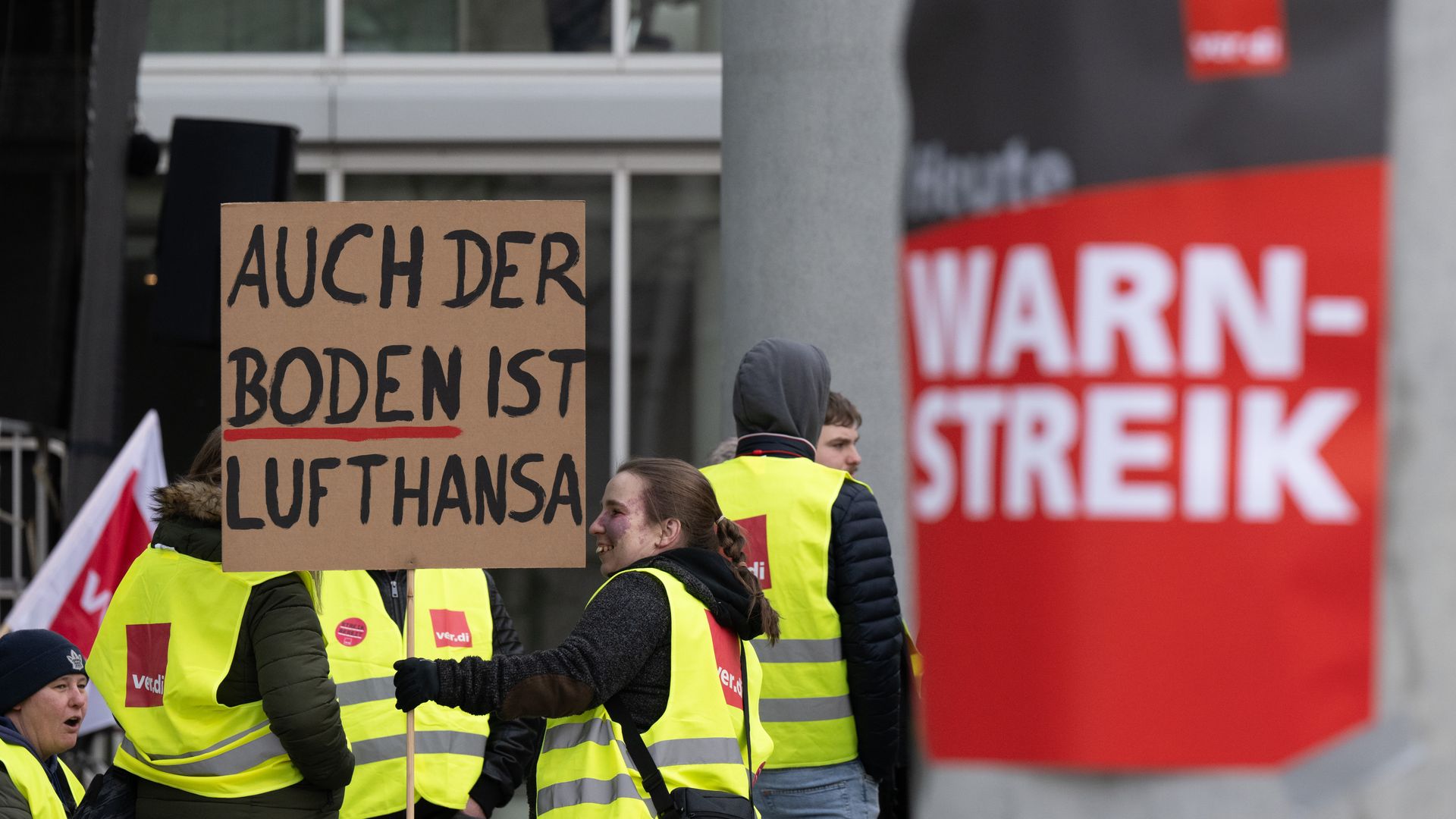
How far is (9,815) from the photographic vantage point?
170 inches

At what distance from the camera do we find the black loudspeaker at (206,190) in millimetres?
7590

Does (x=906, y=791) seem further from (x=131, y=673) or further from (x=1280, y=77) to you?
(x=1280, y=77)

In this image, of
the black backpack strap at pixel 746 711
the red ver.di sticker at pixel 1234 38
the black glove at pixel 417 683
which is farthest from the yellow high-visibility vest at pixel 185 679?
the red ver.di sticker at pixel 1234 38

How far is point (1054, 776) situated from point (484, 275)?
2654 mm

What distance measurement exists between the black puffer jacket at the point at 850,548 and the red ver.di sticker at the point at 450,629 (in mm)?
970

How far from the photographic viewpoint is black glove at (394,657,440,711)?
381 centimetres

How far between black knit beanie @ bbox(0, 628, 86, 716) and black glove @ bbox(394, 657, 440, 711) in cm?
141

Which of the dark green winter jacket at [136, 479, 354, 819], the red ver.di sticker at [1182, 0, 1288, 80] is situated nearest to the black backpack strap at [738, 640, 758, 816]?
the dark green winter jacket at [136, 479, 354, 819]

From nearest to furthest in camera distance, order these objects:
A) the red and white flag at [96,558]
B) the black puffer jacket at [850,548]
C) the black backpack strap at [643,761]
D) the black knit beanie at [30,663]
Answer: the black backpack strap at [643,761]
the black puffer jacket at [850,548]
the black knit beanie at [30,663]
the red and white flag at [96,558]

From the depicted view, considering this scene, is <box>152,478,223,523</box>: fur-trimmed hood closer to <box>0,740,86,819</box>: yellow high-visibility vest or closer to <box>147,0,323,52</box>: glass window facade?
<box>0,740,86,819</box>: yellow high-visibility vest

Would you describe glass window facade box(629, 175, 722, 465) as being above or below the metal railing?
above

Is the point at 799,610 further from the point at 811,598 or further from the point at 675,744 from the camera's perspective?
the point at 675,744

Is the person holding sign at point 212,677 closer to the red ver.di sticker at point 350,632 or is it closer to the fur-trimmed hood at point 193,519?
the fur-trimmed hood at point 193,519

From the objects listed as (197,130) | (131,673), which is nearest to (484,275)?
(131,673)
